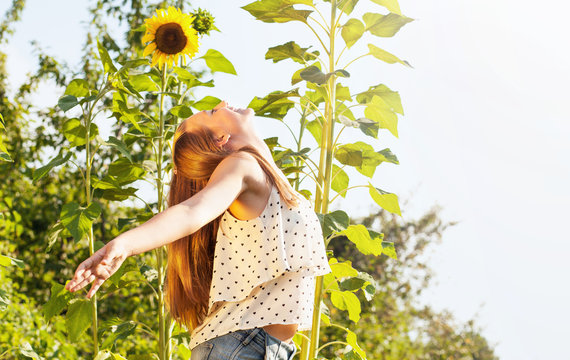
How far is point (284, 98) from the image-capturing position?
7.25 ft

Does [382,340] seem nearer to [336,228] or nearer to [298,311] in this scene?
[336,228]

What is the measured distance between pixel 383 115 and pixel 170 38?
0.77 meters

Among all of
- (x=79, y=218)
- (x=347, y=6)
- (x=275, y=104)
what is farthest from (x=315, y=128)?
(x=79, y=218)

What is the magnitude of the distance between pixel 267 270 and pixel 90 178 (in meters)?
1.12

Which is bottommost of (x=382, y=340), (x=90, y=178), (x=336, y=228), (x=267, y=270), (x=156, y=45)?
(x=382, y=340)

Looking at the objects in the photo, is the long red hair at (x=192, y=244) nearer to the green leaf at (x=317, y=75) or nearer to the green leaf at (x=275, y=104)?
the green leaf at (x=317, y=75)

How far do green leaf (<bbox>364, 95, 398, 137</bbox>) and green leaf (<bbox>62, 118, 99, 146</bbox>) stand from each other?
0.92m

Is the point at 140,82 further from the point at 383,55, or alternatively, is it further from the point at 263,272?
the point at 263,272

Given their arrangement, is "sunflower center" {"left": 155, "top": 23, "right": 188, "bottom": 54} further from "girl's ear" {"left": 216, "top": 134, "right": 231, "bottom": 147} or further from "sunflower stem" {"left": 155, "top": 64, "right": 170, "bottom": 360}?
"girl's ear" {"left": 216, "top": 134, "right": 231, "bottom": 147}

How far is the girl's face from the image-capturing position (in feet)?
→ 4.89

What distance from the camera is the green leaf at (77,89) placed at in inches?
92.5

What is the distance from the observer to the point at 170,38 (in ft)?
7.62

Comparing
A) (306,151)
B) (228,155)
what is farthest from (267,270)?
(306,151)

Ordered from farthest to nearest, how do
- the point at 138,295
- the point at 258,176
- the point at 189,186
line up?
the point at 138,295
the point at 189,186
the point at 258,176
